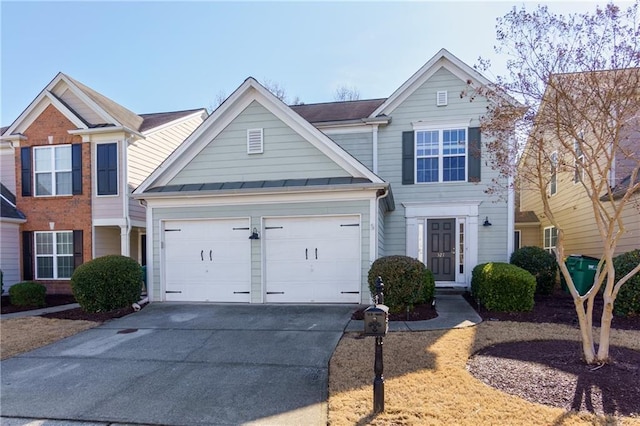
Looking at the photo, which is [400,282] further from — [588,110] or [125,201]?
[125,201]

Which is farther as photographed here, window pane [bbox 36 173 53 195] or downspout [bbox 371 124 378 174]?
window pane [bbox 36 173 53 195]

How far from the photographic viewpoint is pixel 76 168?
12.1 m

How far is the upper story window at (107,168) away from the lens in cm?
1195

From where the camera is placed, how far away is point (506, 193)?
1092cm

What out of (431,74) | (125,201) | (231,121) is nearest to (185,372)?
(231,121)

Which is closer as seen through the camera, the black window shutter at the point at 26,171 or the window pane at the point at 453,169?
the window pane at the point at 453,169

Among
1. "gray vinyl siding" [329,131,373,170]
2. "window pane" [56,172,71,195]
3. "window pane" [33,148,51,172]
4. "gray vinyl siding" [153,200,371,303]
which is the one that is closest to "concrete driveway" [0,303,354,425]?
"gray vinyl siding" [153,200,371,303]

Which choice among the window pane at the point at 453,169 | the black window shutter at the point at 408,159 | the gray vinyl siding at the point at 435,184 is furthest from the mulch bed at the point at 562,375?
the black window shutter at the point at 408,159

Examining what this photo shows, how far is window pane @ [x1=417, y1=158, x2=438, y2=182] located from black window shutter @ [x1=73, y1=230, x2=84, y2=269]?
11149mm

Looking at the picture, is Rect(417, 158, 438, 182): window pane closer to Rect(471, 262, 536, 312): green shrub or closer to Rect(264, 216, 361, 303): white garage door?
Rect(264, 216, 361, 303): white garage door

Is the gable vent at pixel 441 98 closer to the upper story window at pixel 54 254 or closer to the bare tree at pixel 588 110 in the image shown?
the bare tree at pixel 588 110

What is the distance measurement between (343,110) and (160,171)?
6738 mm

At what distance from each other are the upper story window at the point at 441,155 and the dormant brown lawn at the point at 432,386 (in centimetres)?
577

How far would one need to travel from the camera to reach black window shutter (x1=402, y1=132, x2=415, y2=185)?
1143cm
